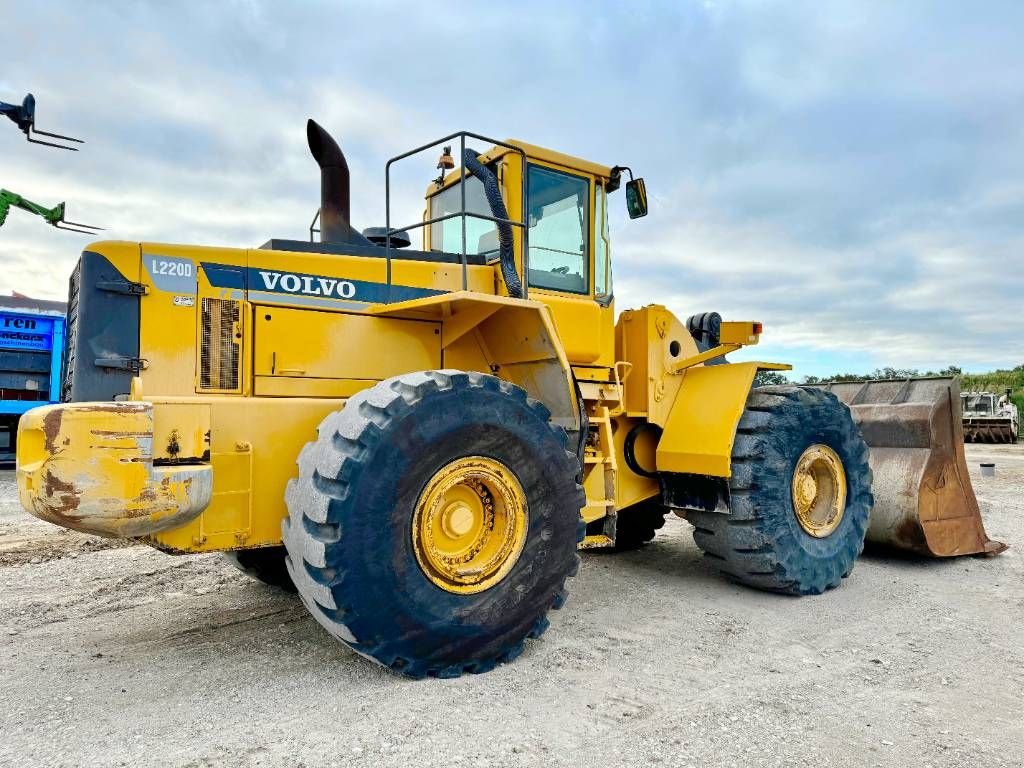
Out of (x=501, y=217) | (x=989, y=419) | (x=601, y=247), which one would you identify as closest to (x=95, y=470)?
(x=501, y=217)

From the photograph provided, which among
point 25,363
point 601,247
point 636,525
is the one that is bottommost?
point 636,525

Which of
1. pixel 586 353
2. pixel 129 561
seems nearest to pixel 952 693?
pixel 586 353

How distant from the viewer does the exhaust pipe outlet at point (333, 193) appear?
16.5 feet

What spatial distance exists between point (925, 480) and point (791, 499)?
77.1 inches

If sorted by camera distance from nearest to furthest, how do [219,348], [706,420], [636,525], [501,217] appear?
[219,348] < [501,217] < [706,420] < [636,525]

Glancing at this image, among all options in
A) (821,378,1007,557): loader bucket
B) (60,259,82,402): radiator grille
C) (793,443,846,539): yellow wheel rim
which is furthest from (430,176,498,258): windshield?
(821,378,1007,557): loader bucket

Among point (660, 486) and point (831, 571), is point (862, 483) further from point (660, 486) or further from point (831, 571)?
point (660, 486)

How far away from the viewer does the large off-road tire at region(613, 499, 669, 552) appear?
738 centimetres

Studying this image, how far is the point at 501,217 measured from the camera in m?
5.05

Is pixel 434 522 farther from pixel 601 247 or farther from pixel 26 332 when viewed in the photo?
pixel 26 332

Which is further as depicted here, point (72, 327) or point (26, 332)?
point (26, 332)

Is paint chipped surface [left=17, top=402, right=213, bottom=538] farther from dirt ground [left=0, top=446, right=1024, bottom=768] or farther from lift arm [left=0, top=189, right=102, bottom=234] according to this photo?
lift arm [left=0, top=189, right=102, bottom=234]

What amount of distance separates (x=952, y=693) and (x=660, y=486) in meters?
2.70

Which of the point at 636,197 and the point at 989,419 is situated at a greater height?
the point at 636,197
